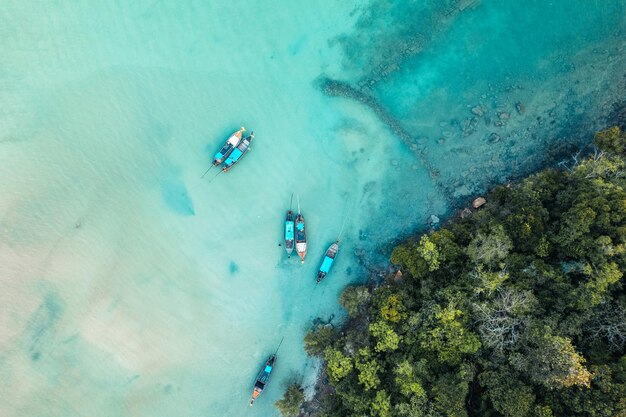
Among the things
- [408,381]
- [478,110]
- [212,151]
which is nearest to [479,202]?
[478,110]

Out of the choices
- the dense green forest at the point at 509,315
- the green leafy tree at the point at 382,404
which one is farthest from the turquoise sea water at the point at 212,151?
the green leafy tree at the point at 382,404

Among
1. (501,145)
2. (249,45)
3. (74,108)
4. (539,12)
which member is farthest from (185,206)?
(539,12)

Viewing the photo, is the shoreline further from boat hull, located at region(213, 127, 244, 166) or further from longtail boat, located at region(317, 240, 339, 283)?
boat hull, located at region(213, 127, 244, 166)

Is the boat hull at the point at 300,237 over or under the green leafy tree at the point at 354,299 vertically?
over

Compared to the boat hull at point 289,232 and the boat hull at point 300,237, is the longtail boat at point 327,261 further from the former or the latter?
the boat hull at point 289,232

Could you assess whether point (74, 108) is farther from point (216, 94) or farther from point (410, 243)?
point (410, 243)

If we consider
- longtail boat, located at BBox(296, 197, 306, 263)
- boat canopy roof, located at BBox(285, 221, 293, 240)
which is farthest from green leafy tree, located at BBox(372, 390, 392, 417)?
boat canopy roof, located at BBox(285, 221, 293, 240)
